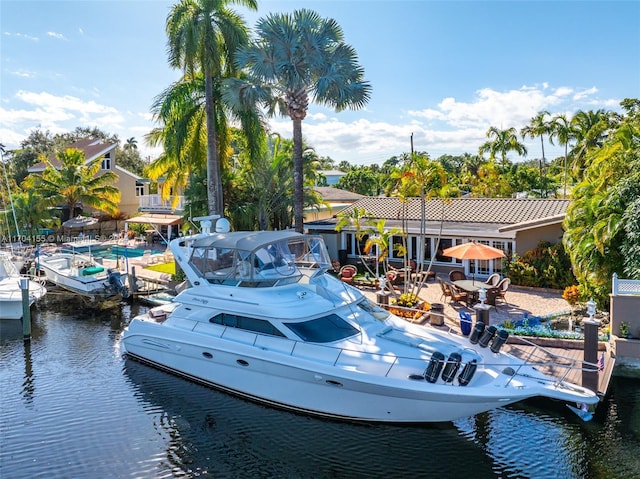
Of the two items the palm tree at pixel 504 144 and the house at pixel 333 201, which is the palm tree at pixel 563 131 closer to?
the palm tree at pixel 504 144

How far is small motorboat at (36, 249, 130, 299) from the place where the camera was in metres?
20.9

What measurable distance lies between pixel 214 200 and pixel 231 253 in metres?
9.98

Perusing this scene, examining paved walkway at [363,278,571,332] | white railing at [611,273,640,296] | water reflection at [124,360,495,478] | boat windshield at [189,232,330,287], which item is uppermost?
boat windshield at [189,232,330,287]

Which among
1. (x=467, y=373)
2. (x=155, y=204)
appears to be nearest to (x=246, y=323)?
(x=467, y=373)

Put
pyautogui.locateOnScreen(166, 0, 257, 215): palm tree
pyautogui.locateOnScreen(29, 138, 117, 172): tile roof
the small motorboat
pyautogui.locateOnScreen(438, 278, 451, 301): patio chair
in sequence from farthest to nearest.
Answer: pyautogui.locateOnScreen(29, 138, 117, 172): tile roof
pyautogui.locateOnScreen(166, 0, 257, 215): palm tree
the small motorboat
pyautogui.locateOnScreen(438, 278, 451, 301): patio chair

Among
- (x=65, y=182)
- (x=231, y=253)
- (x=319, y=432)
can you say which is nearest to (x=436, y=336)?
(x=319, y=432)

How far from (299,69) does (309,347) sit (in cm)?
1285

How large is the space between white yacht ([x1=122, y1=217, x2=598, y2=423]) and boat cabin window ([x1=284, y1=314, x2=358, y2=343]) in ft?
0.08

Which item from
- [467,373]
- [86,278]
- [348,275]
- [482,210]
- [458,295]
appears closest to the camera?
[467,373]

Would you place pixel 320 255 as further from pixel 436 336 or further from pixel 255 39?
pixel 255 39

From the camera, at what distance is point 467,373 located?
929cm

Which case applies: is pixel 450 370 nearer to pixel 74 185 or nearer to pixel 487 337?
pixel 487 337

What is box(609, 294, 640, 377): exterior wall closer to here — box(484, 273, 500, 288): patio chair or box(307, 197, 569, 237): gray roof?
box(484, 273, 500, 288): patio chair

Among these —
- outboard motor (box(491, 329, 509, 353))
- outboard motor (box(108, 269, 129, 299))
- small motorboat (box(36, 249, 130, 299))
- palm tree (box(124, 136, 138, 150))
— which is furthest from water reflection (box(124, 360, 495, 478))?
palm tree (box(124, 136, 138, 150))
